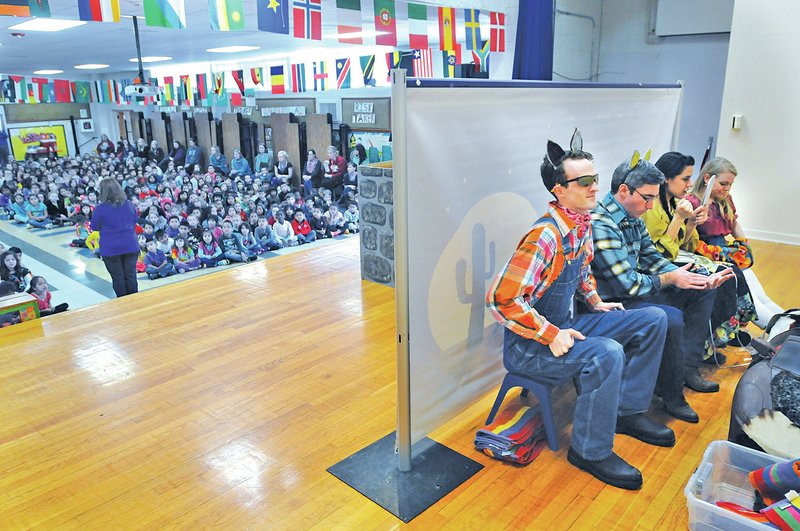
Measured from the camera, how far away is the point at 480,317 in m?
2.52

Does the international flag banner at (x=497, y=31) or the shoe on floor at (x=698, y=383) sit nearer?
the shoe on floor at (x=698, y=383)

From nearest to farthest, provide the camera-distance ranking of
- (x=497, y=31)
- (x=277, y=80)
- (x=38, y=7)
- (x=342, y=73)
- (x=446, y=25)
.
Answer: (x=38, y=7) → (x=446, y=25) → (x=497, y=31) → (x=342, y=73) → (x=277, y=80)

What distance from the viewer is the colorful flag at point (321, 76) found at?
11.8 m

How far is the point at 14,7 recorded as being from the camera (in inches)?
146

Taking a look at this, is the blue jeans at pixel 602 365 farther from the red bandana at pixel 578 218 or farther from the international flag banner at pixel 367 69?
the international flag banner at pixel 367 69

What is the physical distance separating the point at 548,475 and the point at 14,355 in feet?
10.0

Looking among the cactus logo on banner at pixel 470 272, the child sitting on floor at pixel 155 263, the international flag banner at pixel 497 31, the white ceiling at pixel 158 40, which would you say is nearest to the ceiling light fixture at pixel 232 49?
the white ceiling at pixel 158 40

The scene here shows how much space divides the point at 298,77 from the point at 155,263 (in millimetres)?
5815

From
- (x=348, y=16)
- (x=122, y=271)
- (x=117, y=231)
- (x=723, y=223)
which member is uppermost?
(x=348, y=16)

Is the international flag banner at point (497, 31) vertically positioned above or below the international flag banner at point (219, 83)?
above

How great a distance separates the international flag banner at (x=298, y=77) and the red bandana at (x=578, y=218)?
10.3 metres

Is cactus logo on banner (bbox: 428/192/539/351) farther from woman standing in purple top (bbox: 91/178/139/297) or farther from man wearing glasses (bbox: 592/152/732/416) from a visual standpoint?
woman standing in purple top (bbox: 91/178/139/297)

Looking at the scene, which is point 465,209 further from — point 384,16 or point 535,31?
point 384,16

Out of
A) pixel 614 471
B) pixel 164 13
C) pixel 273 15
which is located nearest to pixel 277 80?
pixel 273 15
